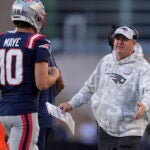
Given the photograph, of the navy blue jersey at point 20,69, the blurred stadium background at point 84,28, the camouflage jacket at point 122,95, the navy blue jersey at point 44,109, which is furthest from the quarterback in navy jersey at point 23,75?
the blurred stadium background at point 84,28

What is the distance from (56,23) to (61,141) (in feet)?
15.3

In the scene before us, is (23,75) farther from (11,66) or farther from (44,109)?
(44,109)

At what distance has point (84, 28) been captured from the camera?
16031 mm

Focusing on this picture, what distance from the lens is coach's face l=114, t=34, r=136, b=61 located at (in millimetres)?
7188

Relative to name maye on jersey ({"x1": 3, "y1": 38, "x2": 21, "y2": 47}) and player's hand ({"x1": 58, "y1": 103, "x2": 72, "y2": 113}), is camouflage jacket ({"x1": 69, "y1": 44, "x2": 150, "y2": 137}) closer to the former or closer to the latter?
player's hand ({"x1": 58, "y1": 103, "x2": 72, "y2": 113})

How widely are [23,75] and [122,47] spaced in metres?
1.18

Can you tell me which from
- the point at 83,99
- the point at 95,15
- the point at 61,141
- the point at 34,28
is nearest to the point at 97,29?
the point at 95,15

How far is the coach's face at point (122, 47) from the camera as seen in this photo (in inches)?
283

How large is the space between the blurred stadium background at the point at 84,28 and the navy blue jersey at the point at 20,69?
7.68 metres

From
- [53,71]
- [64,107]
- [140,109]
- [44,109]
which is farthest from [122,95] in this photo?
[53,71]

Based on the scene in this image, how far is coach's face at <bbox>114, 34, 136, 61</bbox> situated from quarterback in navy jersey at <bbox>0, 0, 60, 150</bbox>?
0.90 metres

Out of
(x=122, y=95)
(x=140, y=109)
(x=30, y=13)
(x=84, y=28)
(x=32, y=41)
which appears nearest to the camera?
(x=32, y=41)

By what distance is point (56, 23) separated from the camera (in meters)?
16.3

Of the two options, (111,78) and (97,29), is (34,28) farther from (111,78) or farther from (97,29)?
(97,29)
